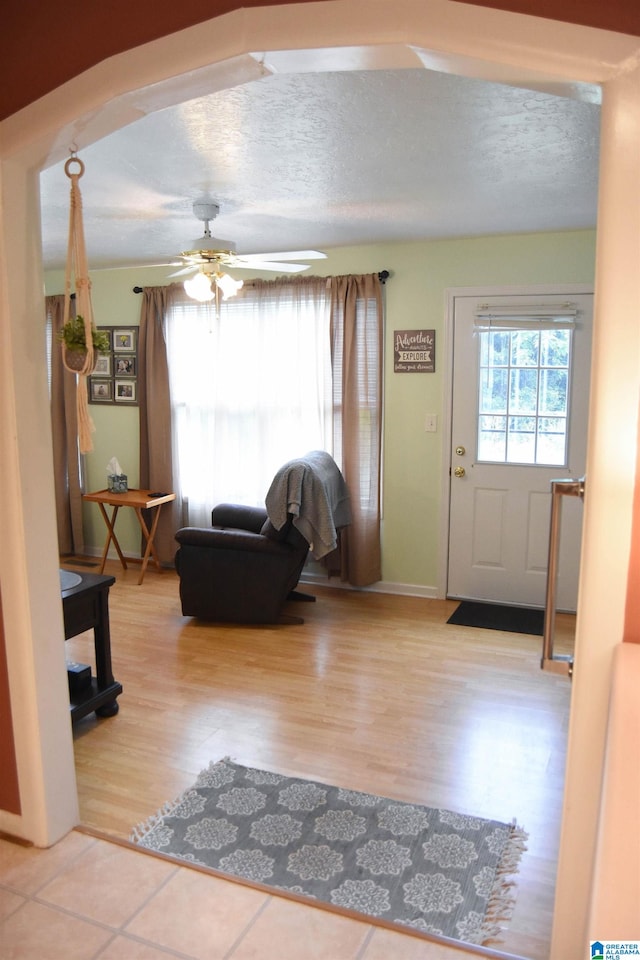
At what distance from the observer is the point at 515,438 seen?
4672mm

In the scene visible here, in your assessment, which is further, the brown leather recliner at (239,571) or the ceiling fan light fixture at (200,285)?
the brown leather recliner at (239,571)

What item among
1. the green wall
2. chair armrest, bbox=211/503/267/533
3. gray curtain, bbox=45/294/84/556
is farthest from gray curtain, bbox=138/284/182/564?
the green wall

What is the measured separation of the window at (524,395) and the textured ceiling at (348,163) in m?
0.69

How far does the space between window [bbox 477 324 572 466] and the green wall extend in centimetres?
30

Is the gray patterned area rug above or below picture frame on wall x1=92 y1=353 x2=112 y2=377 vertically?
below

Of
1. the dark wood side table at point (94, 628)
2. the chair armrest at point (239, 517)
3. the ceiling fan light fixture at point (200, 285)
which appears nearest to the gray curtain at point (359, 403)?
the chair armrest at point (239, 517)

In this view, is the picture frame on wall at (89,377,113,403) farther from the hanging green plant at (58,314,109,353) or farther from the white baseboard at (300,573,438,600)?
the hanging green plant at (58,314,109,353)

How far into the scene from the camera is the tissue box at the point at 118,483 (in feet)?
18.2

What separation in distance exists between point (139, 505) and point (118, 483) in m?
0.48

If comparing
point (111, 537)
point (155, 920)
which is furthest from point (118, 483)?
point (155, 920)

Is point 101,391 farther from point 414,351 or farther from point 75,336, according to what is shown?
point 75,336

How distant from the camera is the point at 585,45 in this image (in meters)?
1.32

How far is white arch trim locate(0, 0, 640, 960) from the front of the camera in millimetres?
1326

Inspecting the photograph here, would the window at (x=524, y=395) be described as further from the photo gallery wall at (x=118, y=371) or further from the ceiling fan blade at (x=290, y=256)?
the photo gallery wall at (x=118, y=371)
